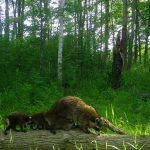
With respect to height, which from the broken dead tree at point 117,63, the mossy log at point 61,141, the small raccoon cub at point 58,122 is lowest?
the mossy log at point 61,141

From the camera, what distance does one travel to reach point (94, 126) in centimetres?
492

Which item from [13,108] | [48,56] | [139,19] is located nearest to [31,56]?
[48,56]

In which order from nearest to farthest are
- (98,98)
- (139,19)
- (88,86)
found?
(98,98) < (88,86) < (139,19)

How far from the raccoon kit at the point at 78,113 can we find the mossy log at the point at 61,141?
28cm

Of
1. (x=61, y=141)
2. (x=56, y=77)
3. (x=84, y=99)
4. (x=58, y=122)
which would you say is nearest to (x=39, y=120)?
(x=58, y=122)

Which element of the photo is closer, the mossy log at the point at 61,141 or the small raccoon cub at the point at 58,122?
the mossy log at the point at 61,141

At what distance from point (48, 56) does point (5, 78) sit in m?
3.76

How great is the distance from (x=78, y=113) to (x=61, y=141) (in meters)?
0.69

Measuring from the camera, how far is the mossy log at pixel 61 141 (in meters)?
4.48

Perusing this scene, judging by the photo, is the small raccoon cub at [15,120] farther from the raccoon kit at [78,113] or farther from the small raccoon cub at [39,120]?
the raccoon kit at [78,113]

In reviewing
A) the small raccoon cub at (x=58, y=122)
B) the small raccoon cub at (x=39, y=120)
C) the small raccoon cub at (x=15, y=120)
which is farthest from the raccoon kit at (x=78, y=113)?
the small raccoon cub at (x=15, y=120)

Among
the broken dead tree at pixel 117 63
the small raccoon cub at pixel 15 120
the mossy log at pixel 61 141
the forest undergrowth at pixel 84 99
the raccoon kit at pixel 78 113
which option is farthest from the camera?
the broken dead tree at pixel 117 63

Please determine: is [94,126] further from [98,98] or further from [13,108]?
[98,98]

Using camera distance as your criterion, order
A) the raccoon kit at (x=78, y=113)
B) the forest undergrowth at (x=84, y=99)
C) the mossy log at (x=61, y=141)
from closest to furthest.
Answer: the mossy log at (x=61, y=141) → the raccoon kit at (x=78, y=113) → the forest undergrowth at (x=84, y=99)
